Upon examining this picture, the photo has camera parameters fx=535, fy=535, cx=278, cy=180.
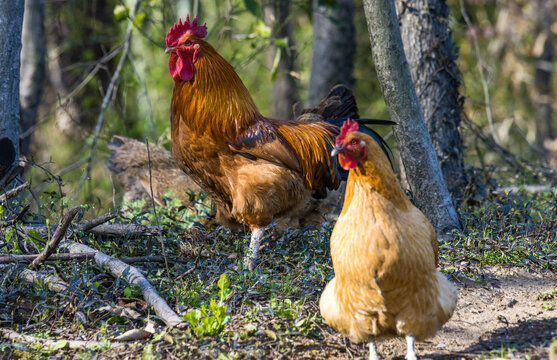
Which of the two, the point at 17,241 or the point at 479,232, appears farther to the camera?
the point at 479,232

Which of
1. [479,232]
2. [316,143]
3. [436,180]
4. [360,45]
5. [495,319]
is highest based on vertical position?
[360,45]

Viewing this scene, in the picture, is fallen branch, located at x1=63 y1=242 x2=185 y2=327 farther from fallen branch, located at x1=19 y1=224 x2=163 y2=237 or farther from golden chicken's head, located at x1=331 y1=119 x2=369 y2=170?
golden chicken's head, located at x1=331 y1=119 x2=369 y2=170

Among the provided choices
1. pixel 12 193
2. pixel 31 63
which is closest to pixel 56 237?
pixel 12 193

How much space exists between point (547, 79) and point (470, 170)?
40.5 ft

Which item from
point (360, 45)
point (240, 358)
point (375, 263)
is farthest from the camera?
point (360, 45)

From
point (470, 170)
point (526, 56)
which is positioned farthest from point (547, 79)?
point (470, 170)

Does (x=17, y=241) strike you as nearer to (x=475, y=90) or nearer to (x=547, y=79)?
(x=475, y=90)

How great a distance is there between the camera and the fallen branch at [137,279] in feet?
11.6

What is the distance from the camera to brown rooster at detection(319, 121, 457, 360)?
3.00 meters

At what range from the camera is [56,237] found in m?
3.80

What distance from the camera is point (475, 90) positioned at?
46.6 feet

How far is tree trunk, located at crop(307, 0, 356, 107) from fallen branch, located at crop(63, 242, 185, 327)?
19.3 ft

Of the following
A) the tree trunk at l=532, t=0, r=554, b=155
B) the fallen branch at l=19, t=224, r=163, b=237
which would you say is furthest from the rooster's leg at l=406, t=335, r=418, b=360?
the tree trunk at l=532, t=0, r=554, b=155

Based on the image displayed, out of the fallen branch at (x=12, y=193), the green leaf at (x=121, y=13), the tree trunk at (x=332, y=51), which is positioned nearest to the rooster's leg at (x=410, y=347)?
the fallen branch at (x=12, y=193)
